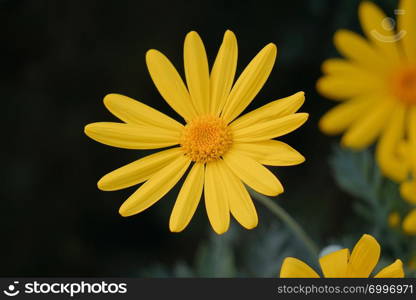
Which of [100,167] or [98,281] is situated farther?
[100,167]

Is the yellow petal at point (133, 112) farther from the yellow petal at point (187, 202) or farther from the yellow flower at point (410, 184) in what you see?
the yellow flower at point (410, 184)

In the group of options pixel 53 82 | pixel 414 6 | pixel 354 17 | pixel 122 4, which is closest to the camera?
pixel 414 6

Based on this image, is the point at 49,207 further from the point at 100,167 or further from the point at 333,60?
the point at 333,60

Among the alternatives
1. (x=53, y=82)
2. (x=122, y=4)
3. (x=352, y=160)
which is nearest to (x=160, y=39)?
(x=122, y=4)

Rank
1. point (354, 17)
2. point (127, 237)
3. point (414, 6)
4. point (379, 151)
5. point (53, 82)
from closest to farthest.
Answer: point (414, 6) → point (379, 151) → point (354, 17) → point (53, 82) → point (127, 237)

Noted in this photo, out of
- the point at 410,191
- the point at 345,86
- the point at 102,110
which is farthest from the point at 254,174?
the point at 102,110

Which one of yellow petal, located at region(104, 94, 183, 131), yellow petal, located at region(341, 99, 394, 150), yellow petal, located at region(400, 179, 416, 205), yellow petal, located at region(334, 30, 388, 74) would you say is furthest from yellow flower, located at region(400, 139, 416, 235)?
yellow petal, located at region(104, 94, 183, 131)

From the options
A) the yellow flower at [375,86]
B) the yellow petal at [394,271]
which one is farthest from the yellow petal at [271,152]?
the yellow flower at [375,86]
